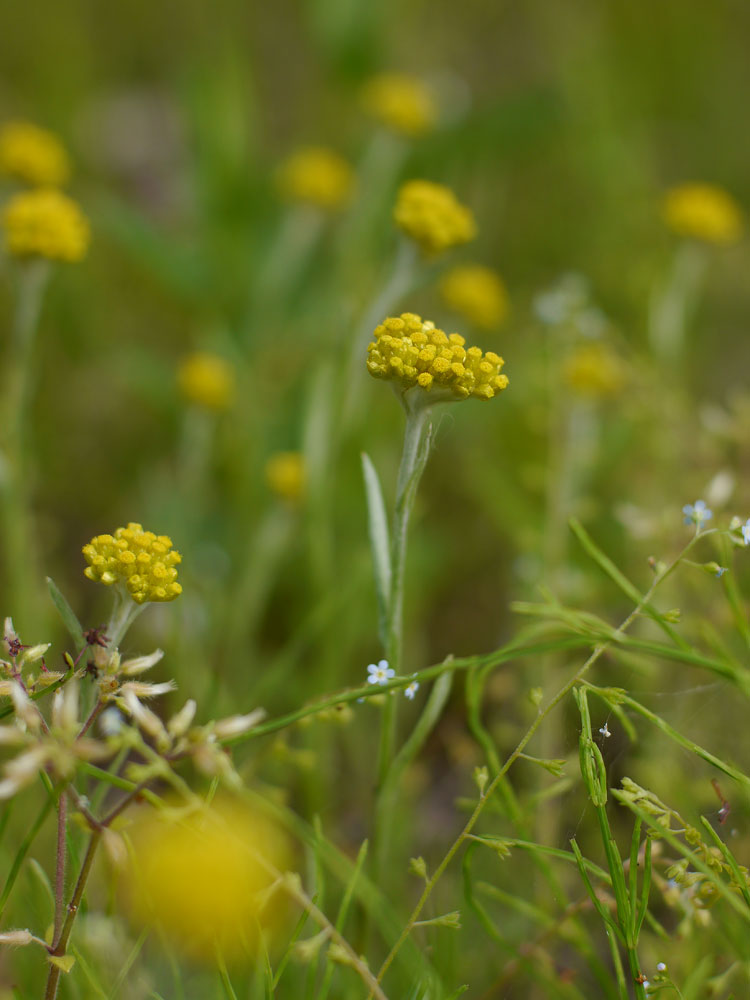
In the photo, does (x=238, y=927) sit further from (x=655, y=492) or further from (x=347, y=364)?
(x=655, y=492)

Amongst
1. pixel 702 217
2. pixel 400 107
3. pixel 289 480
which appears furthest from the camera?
pixel 400 107

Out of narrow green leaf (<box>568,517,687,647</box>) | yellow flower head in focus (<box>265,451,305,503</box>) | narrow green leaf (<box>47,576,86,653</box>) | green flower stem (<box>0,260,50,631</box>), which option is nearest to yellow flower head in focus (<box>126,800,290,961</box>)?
Answer: narrow green leaf (<box>47,576,86,653</box>)

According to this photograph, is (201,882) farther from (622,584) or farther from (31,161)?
(31,161)

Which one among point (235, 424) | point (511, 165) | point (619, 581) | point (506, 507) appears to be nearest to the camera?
point (619, 581)

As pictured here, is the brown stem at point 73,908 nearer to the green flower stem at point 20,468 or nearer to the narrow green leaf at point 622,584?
the narrow green leaf at point 622,584

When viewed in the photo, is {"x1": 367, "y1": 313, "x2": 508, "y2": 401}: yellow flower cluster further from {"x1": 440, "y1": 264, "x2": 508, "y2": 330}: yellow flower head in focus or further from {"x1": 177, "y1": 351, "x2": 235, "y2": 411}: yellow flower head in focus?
{"x1": 440, "y1": 264, "x2": 508, "y2": 330}: yellow flower head in focus

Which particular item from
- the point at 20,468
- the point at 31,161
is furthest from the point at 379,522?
the point at 31,161

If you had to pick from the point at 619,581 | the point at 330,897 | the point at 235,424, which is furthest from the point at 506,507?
the point at 619,581
